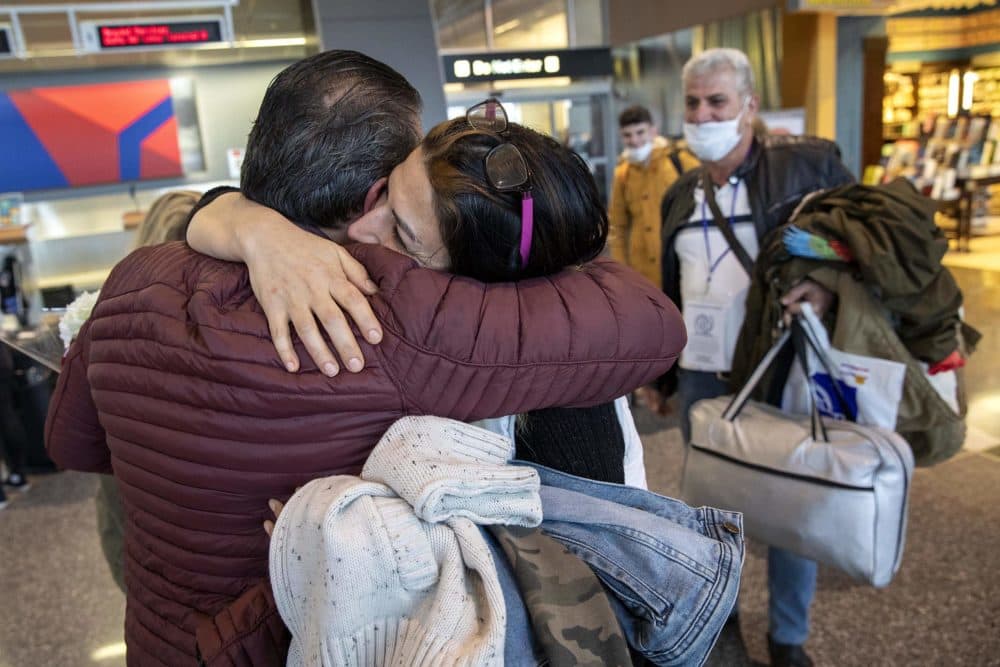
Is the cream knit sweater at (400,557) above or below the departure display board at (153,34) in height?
below

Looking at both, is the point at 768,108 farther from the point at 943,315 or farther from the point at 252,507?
the point at 252,507

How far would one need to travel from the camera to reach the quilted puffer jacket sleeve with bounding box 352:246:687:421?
77 centimetres

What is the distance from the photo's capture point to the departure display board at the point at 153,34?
18.0 feet

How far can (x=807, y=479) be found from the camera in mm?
1867

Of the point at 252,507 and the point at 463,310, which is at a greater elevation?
the point at 463,310

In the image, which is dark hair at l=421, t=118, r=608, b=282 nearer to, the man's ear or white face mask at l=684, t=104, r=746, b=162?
the man's ear

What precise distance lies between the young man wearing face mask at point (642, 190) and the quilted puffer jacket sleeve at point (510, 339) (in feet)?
11.2

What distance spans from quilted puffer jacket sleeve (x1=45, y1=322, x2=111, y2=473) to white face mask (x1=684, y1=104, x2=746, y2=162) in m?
1.85

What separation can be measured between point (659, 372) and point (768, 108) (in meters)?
8.27

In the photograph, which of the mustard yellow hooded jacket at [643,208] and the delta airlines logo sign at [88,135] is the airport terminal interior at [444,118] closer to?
the delta airlines logo sign at [88,135]

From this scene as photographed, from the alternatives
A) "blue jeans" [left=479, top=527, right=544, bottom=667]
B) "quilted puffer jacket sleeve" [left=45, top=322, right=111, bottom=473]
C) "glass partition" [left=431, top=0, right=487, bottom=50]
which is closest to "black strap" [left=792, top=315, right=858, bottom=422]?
"blue jeans" [left=479, top=527, right=544, bottom=667]

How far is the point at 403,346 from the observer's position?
0.77m

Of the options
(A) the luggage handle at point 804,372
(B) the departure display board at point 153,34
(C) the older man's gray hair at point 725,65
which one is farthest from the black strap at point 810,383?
(B) the departure display board at point 153,34

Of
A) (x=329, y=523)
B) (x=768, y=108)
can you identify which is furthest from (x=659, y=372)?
(x=768, y=108)
